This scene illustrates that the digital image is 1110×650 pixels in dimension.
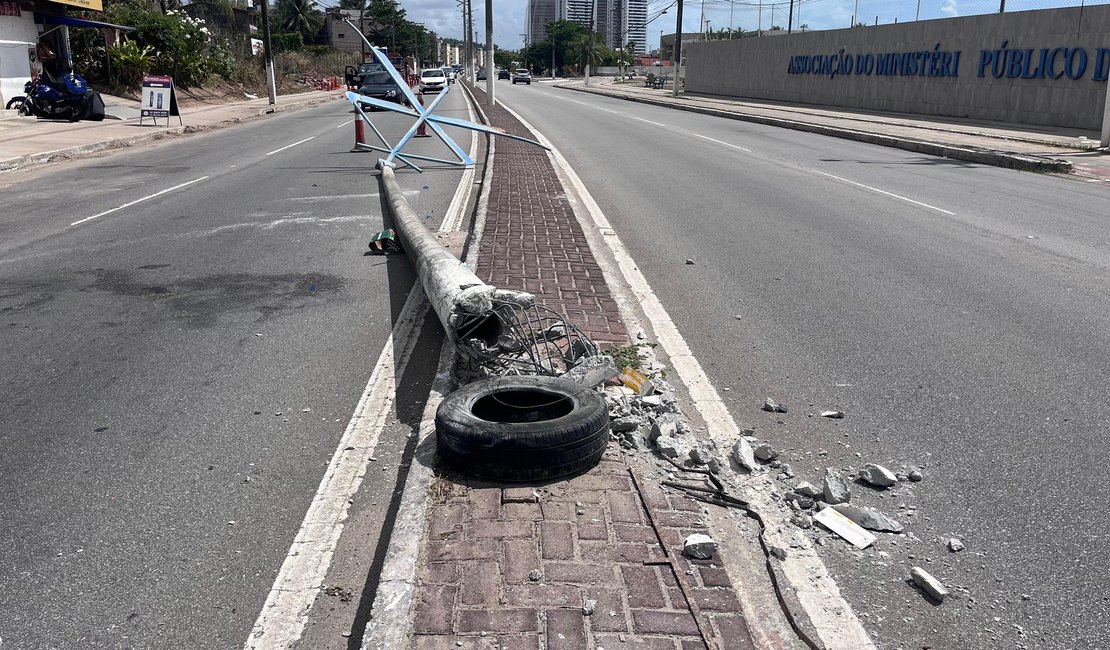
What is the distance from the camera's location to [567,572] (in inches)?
132

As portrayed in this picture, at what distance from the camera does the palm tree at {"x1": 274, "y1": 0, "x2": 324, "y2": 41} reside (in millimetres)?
115088

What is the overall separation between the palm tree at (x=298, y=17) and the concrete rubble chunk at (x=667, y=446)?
121716 millimetres

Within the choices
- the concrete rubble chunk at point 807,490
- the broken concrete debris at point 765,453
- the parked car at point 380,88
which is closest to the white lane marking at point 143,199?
the broken concrete debris at point 765,453

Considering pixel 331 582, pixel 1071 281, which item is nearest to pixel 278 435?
pixel 331 582

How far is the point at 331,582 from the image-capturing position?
11.5ft

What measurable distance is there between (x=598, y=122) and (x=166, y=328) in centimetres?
2494

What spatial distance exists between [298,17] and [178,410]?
121934mm

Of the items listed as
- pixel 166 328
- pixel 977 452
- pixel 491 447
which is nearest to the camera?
pixel 491 447

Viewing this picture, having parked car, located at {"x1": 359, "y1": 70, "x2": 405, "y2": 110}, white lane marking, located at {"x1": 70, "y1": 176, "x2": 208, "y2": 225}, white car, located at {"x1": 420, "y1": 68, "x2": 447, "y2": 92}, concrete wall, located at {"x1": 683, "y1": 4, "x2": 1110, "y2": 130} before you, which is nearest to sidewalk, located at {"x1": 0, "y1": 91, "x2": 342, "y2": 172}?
parked car, located at {"x1": 359, "y1": 70, "x2": 405, "y2": 110}

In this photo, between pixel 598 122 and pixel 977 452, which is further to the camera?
pixel 598 122

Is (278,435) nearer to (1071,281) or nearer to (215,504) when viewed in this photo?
(215,504)

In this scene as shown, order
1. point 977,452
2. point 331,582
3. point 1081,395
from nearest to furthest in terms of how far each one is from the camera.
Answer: point 331,582 < point 977,452 < point 1081,395

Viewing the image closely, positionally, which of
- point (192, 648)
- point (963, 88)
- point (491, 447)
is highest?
point (963, 88)

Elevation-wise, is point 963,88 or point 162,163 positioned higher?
point 963,88
